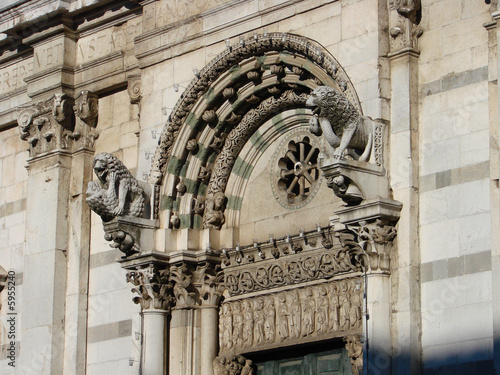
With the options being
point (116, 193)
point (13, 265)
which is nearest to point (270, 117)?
point (116, 193)

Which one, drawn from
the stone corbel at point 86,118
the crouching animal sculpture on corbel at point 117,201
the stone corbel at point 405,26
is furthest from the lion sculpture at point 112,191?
the stone corbel at point 405,26

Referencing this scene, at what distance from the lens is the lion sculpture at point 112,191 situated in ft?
51.2

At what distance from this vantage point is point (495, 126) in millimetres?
12852

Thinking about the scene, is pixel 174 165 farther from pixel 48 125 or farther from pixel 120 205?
pixel 48 125

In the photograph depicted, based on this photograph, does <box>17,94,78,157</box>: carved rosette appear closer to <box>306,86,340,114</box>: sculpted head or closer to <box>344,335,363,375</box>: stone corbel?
<box>306,86,340,114</box>: sculpted head

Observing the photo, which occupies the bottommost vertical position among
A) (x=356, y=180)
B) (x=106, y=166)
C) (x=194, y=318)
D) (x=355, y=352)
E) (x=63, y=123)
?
(x=355, y=352)

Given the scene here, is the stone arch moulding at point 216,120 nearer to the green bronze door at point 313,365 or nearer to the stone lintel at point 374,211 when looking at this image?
the green bronze door at point 313,365

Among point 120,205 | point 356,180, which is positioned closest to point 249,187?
point 120,205

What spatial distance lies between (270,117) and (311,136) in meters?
0.75

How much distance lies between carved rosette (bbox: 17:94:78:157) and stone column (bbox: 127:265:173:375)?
8.76 ft

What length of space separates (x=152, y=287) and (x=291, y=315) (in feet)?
5.85

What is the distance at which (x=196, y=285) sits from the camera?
15.9 m

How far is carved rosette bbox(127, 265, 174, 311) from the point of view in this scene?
1573 centimetres

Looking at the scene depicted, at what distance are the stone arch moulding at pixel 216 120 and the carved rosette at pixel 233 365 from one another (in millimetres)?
1644
